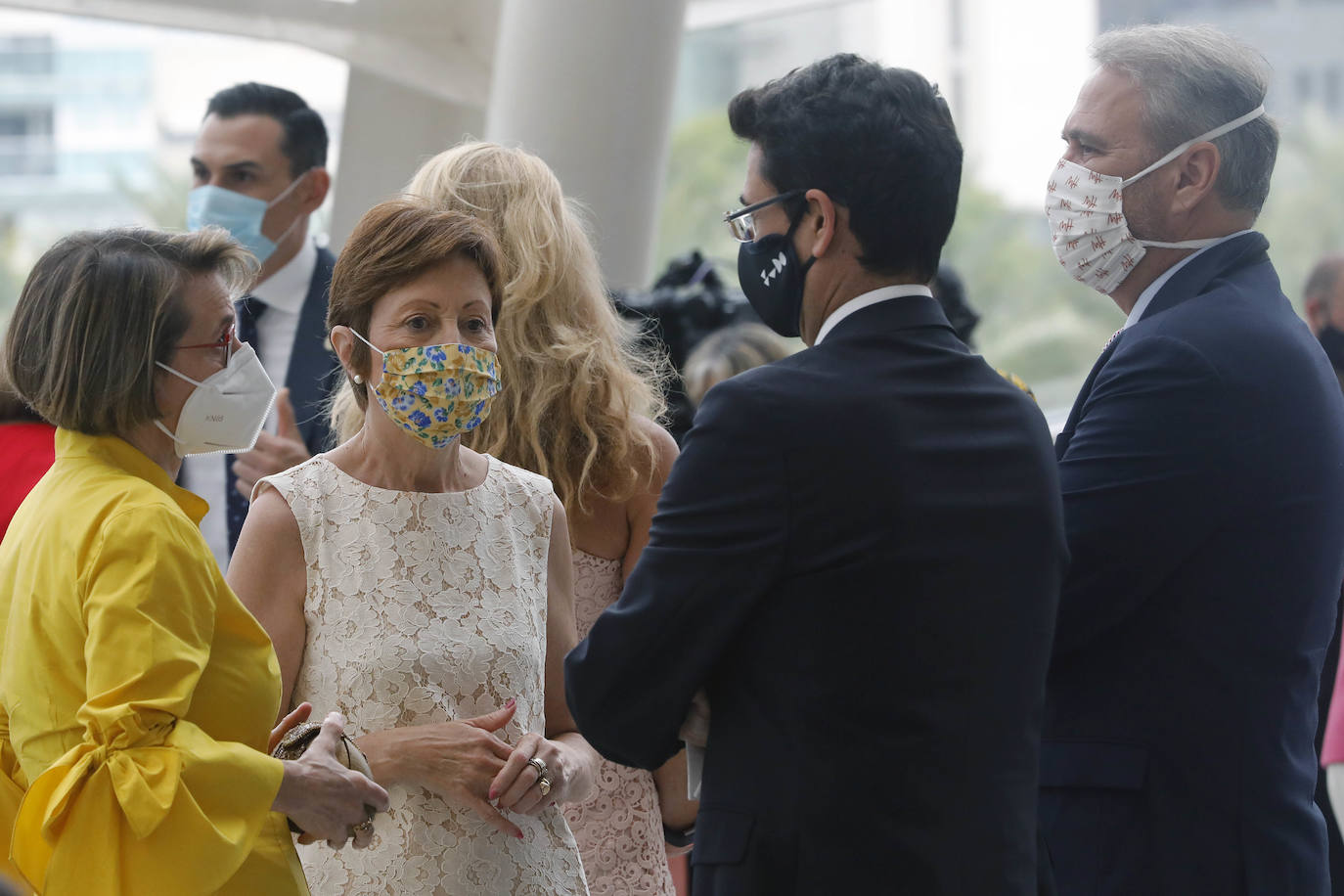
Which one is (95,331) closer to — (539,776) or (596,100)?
(539,776)

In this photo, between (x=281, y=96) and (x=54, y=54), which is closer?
(x=281, y=96)

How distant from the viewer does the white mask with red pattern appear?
7.63ft

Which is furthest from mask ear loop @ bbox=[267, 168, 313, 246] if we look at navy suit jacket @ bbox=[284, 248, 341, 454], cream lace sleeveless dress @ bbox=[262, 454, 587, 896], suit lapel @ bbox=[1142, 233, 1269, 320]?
suit lapel @ bbox=[1142, 233, 1269, 320]

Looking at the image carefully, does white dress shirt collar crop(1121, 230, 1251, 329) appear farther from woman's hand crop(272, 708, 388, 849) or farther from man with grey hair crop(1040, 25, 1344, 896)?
woman's hand crop(272, 708, 388, 849)

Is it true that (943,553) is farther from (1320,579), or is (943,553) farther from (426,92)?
(426,92)

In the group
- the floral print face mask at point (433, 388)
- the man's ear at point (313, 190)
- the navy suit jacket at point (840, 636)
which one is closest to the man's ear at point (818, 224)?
the navy suit jacket at point (840, 636)

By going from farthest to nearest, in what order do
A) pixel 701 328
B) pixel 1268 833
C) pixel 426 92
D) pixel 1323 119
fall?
pixel 1323 119 < pixel 426 92 < pixel 701 328 < pixel 1268 833

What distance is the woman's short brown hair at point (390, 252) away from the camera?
2.06 meters

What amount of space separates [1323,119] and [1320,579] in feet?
95.6

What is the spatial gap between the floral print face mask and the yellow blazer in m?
0.39

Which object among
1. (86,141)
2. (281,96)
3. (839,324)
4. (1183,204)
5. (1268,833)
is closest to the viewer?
(839,324)

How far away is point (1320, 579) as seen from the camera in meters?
2.09

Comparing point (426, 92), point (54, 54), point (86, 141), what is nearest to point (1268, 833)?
point (426, 92)

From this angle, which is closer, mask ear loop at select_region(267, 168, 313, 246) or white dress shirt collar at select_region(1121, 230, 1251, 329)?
white dress shirt collar at select_region(1121, 230, 1251, 329)
